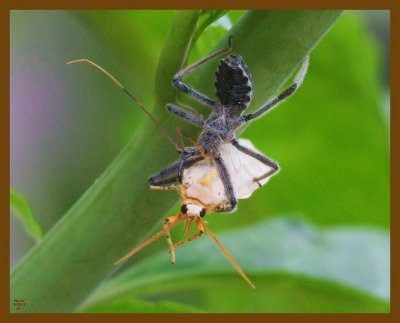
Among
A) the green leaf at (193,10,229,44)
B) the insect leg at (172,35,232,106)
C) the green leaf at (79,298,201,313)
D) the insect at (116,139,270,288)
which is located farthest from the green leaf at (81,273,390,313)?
the green leaf at (193,10,229,44)

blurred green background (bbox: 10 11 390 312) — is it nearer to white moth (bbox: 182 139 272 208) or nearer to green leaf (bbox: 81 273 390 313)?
green leaf (bbox: 81 273 390 313)

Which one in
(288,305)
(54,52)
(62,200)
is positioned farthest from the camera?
(54,52)

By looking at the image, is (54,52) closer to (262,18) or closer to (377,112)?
(377,112)

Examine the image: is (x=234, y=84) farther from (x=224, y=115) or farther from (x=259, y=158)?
(x=259, y=158)

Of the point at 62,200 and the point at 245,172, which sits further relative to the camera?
the point at 62,200

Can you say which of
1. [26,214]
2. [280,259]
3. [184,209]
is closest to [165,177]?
[184,209]

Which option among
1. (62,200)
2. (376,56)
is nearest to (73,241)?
(62,200)
